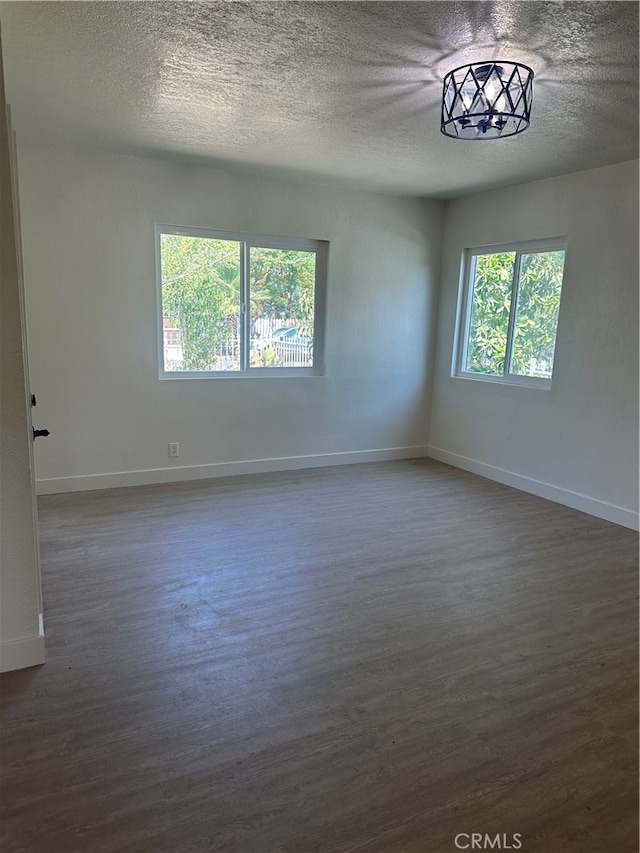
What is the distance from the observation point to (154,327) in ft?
14.3

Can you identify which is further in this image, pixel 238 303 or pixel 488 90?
pixel 238 303

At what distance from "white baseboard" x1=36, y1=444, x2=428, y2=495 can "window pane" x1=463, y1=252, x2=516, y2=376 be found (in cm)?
119

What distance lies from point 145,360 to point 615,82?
11.6 feet

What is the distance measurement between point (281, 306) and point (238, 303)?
42 cm

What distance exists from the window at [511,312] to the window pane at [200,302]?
2.29 meters

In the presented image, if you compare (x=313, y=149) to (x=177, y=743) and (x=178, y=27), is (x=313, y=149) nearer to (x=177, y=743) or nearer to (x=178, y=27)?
(x=178, y=27)

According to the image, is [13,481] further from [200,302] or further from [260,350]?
[260,350]

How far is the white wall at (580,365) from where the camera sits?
3.83 metres

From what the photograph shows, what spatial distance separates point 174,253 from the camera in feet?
14.5

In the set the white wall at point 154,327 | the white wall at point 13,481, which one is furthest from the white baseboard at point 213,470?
the white wall at point 13,481

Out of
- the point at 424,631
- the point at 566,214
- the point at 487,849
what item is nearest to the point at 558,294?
the point at 566,214

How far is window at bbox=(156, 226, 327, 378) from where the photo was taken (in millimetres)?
4473

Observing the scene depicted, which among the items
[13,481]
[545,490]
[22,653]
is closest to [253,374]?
[545,490]

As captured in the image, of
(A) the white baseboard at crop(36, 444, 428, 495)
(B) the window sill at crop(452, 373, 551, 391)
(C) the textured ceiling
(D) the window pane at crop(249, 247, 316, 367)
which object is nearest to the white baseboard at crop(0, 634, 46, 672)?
(A) the white baseboard at crop(36, 444, 428, 495)
